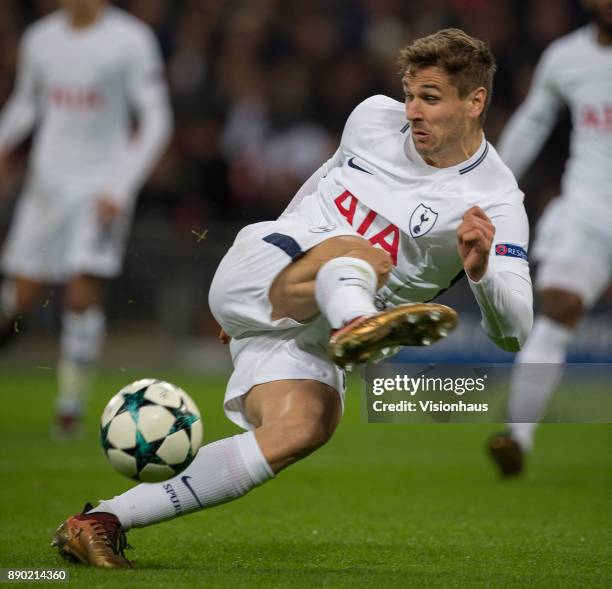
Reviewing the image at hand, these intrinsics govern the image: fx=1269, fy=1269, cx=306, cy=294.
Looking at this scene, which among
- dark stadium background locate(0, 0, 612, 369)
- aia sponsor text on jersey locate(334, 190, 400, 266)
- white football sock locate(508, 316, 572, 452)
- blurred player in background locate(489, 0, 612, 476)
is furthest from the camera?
dark stadium background locate(0, 0, 612, 369)

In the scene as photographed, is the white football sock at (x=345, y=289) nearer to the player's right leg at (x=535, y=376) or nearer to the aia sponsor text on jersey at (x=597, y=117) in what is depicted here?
the player's right leg at (x=535, y=376)

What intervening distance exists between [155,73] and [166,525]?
13.8ft

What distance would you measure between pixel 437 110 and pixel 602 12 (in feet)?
10.7

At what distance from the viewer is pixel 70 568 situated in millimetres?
3826

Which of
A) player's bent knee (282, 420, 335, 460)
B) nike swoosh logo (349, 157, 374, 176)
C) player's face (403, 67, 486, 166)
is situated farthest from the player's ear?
player's bent knee (282, 420, 335, 460)

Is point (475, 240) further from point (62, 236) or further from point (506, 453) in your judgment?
point (62, 236)

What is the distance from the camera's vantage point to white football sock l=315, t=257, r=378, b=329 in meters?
3.56

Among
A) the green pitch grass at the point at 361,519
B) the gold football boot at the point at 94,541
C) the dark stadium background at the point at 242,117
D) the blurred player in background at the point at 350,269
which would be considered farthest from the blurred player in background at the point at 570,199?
the dark stadium background at the point at 242,117

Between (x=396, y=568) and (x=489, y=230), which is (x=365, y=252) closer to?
(x=489, y=230)

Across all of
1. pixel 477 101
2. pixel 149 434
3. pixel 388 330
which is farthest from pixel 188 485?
pixel 477 101

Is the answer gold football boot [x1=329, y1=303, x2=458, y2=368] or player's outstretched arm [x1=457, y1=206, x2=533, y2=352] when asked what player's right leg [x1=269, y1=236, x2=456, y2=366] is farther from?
player's outstretched arm [x1=457, y1=206, x2=533, y2=352]

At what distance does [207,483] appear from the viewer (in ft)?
12.7

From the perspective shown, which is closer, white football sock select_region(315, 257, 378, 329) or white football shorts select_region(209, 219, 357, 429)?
white football sock select_region(315, 257, 378, 329)

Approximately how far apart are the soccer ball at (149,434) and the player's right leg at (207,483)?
60 mm
